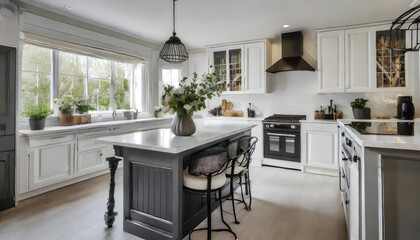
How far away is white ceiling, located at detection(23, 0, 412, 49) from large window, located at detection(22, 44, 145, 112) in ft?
2.37

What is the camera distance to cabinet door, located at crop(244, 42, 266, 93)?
4918 millimetres

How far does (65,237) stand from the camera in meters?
2.21

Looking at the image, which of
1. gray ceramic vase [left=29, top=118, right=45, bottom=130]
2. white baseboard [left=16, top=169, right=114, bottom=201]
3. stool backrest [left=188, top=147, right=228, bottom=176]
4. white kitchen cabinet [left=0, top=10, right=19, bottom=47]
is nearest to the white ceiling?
white kitchen cabinet [left=0, top=10, right=19, bottom=47]

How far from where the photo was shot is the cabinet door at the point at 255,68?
492 centimetres

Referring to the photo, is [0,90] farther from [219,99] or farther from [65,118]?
[219,99]

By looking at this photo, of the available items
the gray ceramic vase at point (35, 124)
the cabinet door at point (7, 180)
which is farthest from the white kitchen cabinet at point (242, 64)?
the cabinet door at point (7, 180)

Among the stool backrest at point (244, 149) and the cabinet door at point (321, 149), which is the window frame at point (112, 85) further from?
the cabinet door at point (321, 149)

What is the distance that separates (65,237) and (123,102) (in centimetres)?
314

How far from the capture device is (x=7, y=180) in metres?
2.76

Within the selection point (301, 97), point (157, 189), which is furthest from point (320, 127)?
point (157, 189)

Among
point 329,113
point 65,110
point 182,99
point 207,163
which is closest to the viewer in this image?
point 207,163

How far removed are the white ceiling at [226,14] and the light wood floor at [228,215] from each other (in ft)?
8.77

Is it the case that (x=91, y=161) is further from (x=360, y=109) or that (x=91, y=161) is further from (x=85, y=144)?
(x=360, y=109)

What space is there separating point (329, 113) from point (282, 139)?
1.10 m
